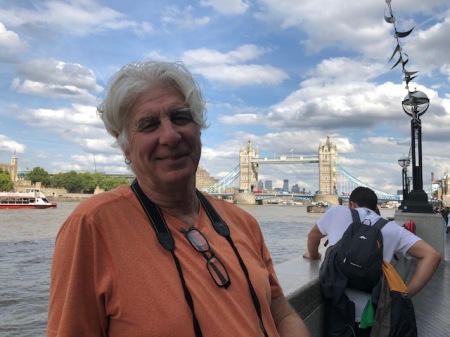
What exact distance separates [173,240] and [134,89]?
0.38 m

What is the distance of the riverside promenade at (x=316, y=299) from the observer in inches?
90.4

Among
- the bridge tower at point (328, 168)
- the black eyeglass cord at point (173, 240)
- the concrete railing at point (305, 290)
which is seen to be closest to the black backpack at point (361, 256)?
the concrete railing at point (305, 290)

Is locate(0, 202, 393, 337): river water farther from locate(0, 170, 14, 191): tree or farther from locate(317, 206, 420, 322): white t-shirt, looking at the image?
locate(0, 170, 14, 191): tree

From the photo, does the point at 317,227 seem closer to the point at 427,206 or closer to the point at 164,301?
the point at 164,301

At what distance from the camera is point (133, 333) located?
926 millimetres

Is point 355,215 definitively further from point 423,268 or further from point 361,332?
point 361,332

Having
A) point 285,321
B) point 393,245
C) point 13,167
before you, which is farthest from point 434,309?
point 13,167

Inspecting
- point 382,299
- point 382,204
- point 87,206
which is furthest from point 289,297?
point 382,204

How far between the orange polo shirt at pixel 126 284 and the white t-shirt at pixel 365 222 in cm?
129

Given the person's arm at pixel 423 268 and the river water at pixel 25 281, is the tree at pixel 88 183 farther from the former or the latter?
the person's arm at pixel 423 268

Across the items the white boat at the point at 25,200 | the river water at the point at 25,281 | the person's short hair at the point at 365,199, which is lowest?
the white boat at the point at 25,200

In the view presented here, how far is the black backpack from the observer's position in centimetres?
211

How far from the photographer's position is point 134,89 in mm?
1136

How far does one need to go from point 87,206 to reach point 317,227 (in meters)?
1.82
